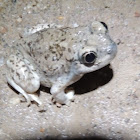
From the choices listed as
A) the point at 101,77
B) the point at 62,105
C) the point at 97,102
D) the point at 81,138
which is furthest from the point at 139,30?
the point at 81,138

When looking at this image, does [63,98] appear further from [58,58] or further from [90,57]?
[90,57]

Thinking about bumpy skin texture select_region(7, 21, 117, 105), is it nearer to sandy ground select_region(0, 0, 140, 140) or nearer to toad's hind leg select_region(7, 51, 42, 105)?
toad's hind leg select_region(7, 51, 42, 105)

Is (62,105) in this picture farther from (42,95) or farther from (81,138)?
(81,138)

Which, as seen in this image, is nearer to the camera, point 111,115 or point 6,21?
point 111,115

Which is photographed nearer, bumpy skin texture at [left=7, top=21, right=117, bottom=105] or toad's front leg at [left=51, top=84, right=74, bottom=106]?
bumpy skin texture at [left=7, top=21, right=117, bottom=105]

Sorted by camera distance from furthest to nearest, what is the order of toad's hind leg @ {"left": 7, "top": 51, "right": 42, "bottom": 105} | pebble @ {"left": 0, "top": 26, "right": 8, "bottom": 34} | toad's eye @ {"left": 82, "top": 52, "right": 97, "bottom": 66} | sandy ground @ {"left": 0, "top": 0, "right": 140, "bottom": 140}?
pebble @ {"left": 0, "top": 26, "right": 8, "bottom": 34} → toad's hind leg @ {"left": 7, "top": 51, "right": 42, "bottom": 105} → sandy ground @ {"left": 0, "top": 0, "right": 140, "bottom": 140} → toad's eye @ {"left": 82, "top": 52, "right": 97, "bottom": 66}

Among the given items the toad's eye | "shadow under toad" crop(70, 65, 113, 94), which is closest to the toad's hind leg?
"shadow under toad" crop(70, 65, 113, 94)

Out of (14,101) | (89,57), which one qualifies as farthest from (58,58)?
(14,101)
